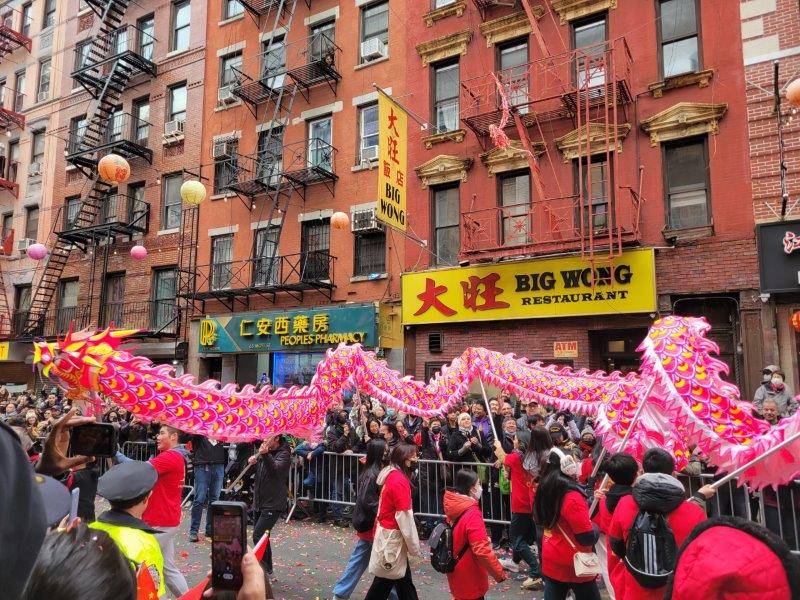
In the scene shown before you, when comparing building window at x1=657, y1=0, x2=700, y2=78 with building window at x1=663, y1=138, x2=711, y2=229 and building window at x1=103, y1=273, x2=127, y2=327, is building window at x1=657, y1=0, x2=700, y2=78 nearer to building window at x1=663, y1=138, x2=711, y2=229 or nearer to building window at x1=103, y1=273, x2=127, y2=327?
building window at x1=663, y1=138, x2=711, y2=229

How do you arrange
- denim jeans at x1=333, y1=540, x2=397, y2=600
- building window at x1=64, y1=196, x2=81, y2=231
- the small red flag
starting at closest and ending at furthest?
the small red flag → denim jeans at x1=333, y1=540, x2=397, y2=600 → building window at x1=64, y1=196, x2=81, y2=231

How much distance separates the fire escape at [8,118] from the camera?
2553 centimetres

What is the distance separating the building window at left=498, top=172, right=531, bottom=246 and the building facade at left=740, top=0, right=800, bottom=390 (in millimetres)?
4988

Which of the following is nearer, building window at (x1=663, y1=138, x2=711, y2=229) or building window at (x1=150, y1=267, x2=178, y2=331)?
building window at (x1=663, y1=138, x2=711, y2=229)

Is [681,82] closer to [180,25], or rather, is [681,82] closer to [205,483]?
[205,483]

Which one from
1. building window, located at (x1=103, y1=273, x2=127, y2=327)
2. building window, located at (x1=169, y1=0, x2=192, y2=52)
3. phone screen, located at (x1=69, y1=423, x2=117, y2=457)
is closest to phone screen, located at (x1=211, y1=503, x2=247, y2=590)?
phone screen, located at (x1=69, y1=423, x2=117, y2=457)

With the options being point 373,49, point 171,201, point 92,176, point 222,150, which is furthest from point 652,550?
point 92,176

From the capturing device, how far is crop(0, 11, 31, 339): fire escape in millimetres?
25531

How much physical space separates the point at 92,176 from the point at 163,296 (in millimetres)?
6039

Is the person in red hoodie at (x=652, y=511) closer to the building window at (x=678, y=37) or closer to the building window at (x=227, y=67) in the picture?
the building window at (x=678, y=37)

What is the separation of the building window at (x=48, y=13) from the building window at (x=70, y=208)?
9050 mm

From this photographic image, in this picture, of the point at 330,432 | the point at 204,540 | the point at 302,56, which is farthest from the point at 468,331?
the point at 302,56

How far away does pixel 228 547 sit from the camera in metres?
1.86

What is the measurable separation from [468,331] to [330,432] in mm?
5556
